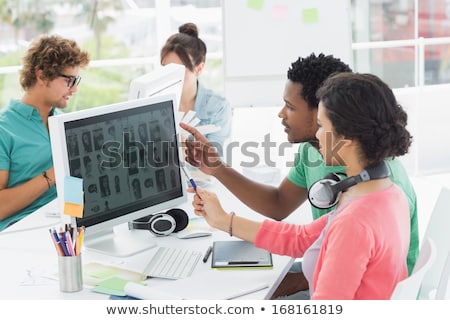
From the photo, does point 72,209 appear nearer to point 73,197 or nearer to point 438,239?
point 73,197

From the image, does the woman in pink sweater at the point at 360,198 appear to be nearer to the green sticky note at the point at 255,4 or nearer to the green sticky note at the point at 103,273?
the green sticky note at the point at 103,273

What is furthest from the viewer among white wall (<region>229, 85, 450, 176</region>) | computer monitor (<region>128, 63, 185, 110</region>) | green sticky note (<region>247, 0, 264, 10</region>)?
white wall (<region>229, 85, 450, 176</region>)

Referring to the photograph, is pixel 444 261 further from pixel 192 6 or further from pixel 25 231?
pixel 192 6

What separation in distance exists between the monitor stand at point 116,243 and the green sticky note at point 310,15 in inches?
98.5

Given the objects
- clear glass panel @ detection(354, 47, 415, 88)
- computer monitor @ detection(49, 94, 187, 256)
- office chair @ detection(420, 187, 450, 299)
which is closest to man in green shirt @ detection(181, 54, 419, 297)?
office chair @ detection(420, 187, 450, 299)

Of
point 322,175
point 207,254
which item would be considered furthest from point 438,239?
point 207,254

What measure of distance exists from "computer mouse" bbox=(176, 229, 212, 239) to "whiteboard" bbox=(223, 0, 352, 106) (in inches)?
89.6

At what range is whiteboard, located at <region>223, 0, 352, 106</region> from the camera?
4117 millimetres

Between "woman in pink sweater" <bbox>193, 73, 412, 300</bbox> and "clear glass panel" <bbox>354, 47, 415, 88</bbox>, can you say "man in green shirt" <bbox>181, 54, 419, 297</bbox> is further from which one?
"clear glass panel" <bbox>354, 47, 415, 88</bbox>

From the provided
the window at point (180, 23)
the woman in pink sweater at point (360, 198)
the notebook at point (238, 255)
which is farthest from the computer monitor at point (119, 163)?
the window at point (180, 23)

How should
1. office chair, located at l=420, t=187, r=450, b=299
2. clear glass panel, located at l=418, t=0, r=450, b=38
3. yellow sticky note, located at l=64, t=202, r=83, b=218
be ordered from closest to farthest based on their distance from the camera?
office chair, located at l=420, t=187, r=450, b=299 → yellow sticky note, located at l=64, t=202, r=83, b=218 → clear glass panel, located at l=418, t=0, r=450, b=38

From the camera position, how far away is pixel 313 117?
206 centimetres

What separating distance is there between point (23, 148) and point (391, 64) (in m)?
3.10

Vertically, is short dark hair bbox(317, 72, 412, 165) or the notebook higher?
short dark hair bbox(317, 72, 412, 165)
